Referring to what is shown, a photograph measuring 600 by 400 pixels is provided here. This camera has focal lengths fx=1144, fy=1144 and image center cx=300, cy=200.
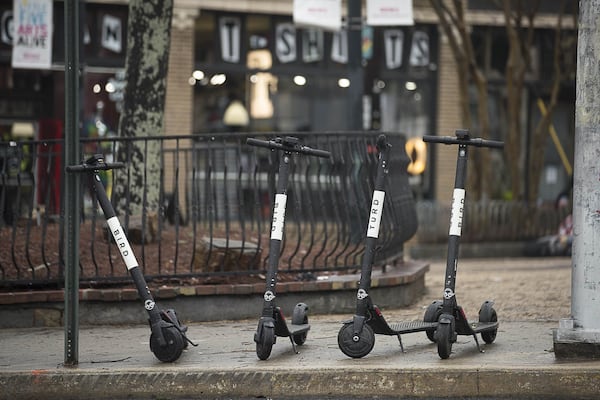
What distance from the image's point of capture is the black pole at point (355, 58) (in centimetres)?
1462

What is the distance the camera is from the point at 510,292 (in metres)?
10.7

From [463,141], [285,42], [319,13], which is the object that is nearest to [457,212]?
[463,141]

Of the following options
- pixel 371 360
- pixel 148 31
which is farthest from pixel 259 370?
pixel 148 31

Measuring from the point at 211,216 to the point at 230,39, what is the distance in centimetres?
1176

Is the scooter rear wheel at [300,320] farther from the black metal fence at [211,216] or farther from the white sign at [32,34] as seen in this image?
the white sign at [32,34]

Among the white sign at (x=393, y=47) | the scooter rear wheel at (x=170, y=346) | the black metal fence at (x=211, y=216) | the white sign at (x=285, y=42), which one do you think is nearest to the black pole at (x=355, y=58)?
the black metal fence at (x=211, y=216)

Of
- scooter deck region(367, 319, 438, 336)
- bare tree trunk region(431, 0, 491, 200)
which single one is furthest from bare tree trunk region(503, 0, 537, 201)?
scooter deck region(367, 319, 438, 336)

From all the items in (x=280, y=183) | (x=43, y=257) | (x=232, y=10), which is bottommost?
(x=43, y=257)

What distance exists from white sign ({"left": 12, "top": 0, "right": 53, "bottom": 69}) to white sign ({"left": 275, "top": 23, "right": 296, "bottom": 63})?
5.53 meters

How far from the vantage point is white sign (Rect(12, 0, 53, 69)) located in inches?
633

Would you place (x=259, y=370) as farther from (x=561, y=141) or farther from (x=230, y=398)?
(x=561, y=141)

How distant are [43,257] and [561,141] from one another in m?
15.6

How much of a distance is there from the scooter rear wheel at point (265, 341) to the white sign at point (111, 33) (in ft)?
45.3

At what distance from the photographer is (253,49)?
20781mm
